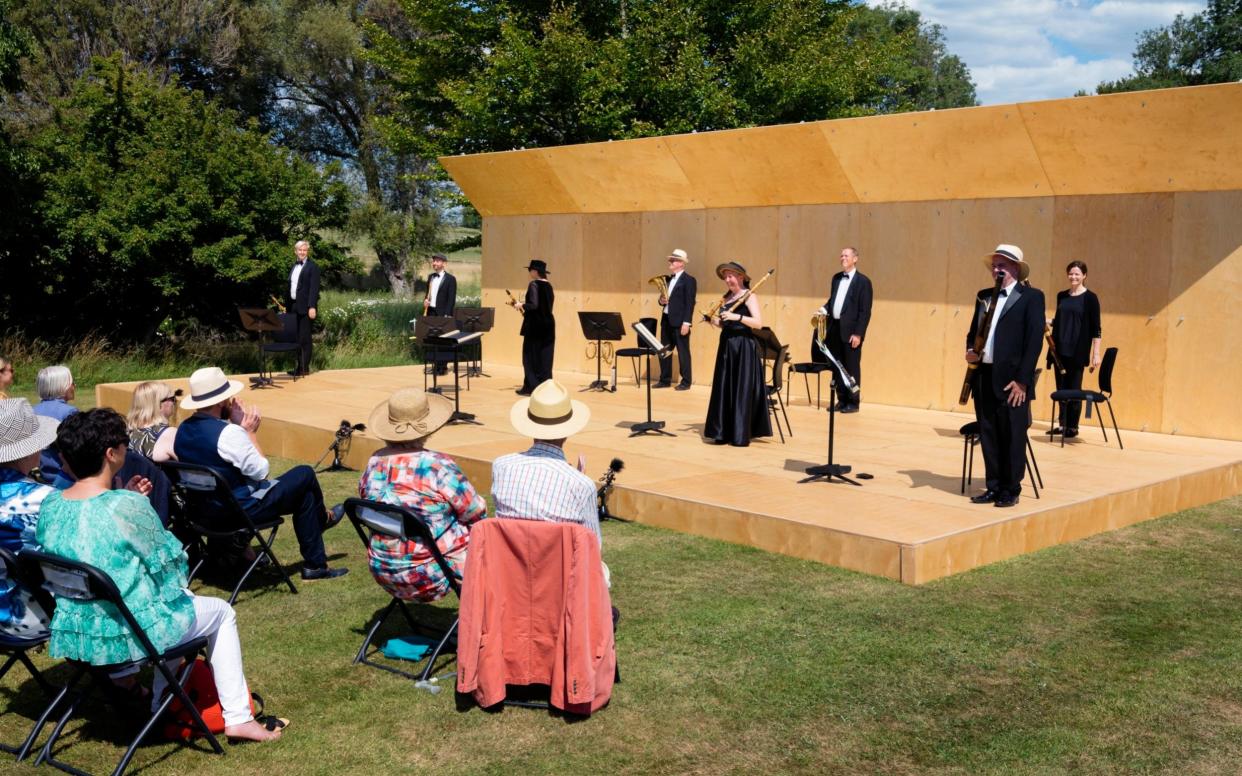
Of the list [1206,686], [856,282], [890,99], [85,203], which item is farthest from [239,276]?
[890,99]

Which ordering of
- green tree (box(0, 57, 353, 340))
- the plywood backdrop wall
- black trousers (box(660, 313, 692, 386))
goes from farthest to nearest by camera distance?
green tree (box(0, 57, 353, 340)), black trousers (box(660, 313, 692, 386)), the plywood backdrop wall

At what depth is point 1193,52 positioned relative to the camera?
4503 cm

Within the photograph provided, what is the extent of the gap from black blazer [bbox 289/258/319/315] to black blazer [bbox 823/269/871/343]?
6.64m

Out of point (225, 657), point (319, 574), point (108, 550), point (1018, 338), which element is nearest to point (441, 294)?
point (319, 574)

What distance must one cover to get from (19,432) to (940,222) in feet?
32.7

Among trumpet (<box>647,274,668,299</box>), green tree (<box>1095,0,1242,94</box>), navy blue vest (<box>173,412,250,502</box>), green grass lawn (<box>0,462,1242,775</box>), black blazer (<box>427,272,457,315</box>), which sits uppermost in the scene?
green tree (<box>1095,0,1242,94</box>)

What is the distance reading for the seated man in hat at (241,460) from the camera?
635cm

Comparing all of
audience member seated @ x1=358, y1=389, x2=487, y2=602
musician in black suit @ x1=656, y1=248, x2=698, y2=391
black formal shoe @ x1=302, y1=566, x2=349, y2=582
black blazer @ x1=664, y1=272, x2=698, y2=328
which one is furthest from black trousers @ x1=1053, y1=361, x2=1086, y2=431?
audience member seated @ x1=358, y1=389, x2=487, y2=602

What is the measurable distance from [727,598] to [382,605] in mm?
1810

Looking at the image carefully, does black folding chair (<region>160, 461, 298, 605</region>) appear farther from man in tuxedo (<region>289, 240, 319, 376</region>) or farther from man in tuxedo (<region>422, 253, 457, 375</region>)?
man in tuxedo (<region>422, 253, 457, 375</region>)

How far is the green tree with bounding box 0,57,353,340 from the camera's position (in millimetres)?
17484

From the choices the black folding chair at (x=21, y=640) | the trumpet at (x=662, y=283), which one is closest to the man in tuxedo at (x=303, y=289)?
the trumpet at (x=662, y=283)

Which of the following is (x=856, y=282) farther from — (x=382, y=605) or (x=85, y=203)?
(x=85, y=203)

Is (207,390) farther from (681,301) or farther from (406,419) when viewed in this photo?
(681,301)
